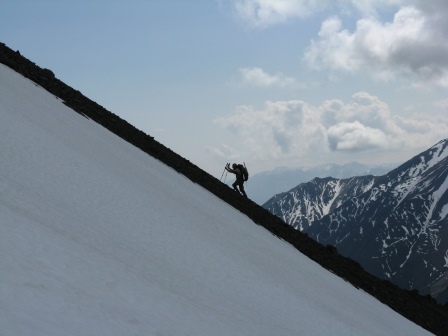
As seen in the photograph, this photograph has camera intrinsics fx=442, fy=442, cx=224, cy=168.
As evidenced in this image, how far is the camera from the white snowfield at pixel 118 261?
4957 millimetres

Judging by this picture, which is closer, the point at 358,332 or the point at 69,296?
the point at 69,296

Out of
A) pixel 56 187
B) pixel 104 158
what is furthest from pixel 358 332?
pixel 104 158

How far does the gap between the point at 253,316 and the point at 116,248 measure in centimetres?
290

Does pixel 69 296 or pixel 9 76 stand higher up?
pixel 9 76

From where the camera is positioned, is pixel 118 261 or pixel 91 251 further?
pixel 118 261

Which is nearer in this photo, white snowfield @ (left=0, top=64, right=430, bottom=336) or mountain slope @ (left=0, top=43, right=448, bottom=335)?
mountain slope @ (left=0, top=43, right=448, bottom=335)

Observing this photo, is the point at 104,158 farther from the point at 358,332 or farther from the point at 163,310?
the point at 163,310

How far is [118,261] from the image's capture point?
7.42m

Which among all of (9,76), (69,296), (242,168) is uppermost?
(242,168)

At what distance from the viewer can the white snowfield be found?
4.96 metres

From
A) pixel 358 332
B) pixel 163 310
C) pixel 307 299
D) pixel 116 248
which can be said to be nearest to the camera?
pixel 163 310

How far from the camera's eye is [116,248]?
824 cm

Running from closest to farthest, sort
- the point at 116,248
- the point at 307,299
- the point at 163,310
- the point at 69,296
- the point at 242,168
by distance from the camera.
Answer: the point at 69,296, the point at 163,310, the point at 116,248, the point at 307,299, the point at 242,168

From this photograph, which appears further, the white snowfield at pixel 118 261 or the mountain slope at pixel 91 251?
the white snowfield at pixel 118 261
